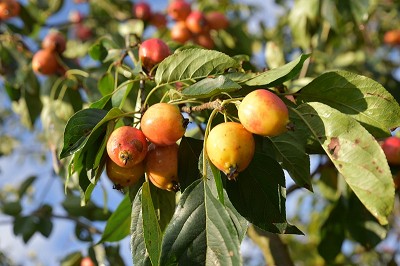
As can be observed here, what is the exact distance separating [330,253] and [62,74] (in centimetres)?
170

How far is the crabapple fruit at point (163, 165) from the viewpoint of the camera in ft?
4.38

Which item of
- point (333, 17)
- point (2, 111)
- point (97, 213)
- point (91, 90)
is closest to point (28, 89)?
point (97, 213)

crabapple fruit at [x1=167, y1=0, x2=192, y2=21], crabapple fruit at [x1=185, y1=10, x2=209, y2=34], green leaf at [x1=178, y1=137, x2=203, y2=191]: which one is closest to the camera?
green leaf at [x1=178, y1=137, x2=203, y2=191]

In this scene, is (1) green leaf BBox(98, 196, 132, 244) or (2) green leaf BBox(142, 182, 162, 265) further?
(1) green leaf BBox(98, 196, 132, 244)

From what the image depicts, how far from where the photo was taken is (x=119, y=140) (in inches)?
49.4

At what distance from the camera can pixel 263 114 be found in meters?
1.11

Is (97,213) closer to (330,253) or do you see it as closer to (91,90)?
(91,90)

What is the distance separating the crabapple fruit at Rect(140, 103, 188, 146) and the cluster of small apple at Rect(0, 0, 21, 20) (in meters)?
2.28

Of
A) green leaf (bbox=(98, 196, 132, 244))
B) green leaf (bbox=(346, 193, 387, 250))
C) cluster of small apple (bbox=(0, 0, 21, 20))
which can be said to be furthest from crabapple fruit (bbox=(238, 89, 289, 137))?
cluster of small apple (bbox=(0, 0, 21, 20))

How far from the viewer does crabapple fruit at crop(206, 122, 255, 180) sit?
112 cm

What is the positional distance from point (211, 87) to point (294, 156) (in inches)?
13.8

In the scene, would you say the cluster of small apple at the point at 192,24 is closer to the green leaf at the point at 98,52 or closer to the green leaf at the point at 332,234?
the green leaf at the point at 98,52

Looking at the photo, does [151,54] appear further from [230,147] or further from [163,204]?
[230,147]

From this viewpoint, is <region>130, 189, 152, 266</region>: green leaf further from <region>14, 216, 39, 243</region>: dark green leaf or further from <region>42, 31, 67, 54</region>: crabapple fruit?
<region>14, 216, 39, 243</region>: dark green leaf
